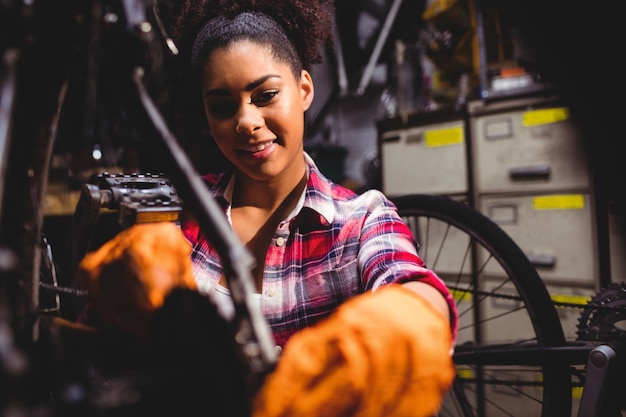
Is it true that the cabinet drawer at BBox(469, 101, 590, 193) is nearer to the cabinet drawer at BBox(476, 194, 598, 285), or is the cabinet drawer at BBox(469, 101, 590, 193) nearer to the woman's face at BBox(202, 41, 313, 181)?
the cabinet drawer at BBox(476, 194, 598, 285)

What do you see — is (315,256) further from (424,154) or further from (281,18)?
(424,154)

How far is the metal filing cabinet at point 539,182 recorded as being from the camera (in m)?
1.81

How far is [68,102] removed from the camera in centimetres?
126

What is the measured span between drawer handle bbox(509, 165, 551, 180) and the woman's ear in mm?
1211

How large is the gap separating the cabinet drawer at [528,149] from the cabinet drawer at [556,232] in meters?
0.06

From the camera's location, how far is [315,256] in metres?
0.97

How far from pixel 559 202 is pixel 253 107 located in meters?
1.46

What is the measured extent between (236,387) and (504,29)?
2.32 meters

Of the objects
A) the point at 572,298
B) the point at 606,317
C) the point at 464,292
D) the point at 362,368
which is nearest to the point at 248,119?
the point at 362,368

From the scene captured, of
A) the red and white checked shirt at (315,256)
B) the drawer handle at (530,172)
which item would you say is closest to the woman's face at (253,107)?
the red and white checked shirt at (315,256)

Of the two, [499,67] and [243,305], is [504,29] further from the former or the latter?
[243,305]

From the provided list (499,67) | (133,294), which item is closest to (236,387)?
(133,294)

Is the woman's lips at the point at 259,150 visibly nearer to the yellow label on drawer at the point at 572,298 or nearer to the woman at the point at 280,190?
the woman at the point at 280,190

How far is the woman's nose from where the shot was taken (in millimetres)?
892
